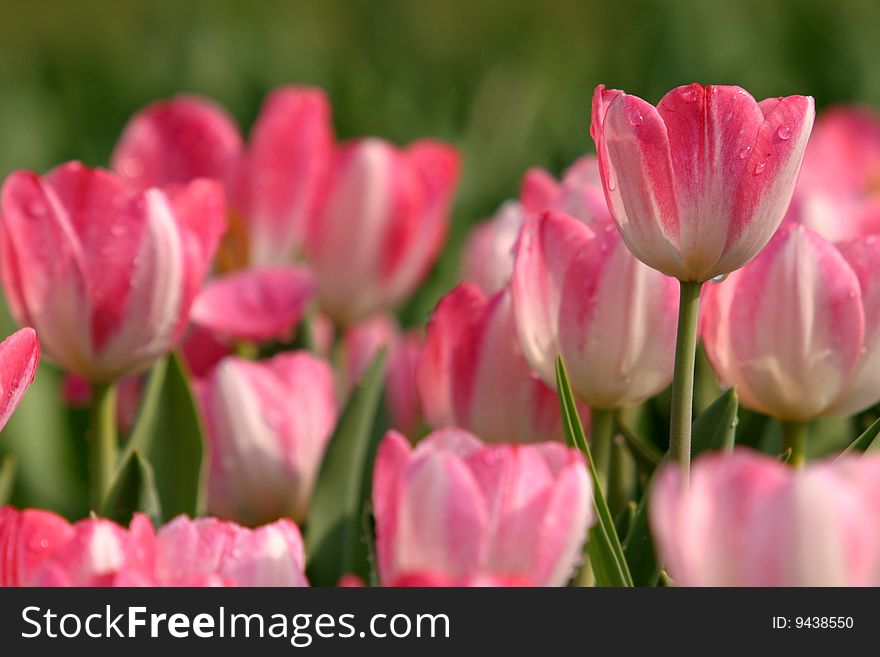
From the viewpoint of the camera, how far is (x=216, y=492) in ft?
2.97

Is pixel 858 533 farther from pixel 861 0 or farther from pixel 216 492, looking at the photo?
pixel 861 0

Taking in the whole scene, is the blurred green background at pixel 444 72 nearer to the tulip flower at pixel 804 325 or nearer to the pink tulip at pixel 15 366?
the tulip flower at pixel 804 325

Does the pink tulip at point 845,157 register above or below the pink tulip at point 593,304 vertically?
above

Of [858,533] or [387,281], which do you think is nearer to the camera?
[858,533]

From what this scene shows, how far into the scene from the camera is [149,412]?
A: 3.03 feet

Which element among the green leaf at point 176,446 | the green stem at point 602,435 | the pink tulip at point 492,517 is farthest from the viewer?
the green leaf at point 176,446

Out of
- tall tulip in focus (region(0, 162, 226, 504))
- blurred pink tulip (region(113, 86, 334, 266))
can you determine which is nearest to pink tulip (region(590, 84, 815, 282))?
tall tulip in focus (region(0, 162, 226, 504))

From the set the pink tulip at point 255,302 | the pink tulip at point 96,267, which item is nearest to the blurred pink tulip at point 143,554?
the pink tulip at point 96,267

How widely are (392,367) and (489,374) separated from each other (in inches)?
18.2

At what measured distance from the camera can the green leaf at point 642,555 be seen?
0.65m

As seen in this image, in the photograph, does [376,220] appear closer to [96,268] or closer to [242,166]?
[242,166]

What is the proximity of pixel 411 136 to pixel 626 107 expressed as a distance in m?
1.41

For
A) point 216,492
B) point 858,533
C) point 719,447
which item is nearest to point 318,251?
point 216,492

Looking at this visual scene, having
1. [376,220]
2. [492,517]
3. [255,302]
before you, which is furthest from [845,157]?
[492,517]
